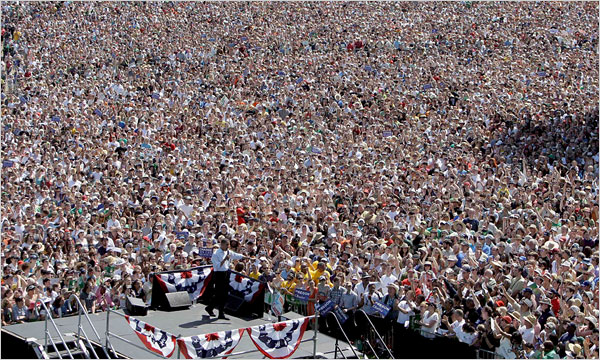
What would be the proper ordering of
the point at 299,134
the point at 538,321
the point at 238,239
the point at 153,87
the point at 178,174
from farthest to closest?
the point at 153,87
the point at 299,134
the point at 178,174
the point at 238,239
the point at 538,321

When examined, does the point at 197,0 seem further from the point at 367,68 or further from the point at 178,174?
the point at 178,174

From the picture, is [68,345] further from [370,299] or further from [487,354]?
[487,354]

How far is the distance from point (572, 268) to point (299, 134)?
549 inches

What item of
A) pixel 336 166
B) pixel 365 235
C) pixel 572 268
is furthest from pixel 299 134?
pixel 572 268

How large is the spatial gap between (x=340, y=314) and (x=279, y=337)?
1436mm

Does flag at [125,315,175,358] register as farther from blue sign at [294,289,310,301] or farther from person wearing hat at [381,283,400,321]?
person wearing hat at [381,283,400,321]

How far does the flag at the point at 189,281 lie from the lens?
1562 centimetres

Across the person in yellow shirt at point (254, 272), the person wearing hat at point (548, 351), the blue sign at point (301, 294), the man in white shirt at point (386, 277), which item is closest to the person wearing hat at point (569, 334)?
the person wearing hat at point (548, 351)

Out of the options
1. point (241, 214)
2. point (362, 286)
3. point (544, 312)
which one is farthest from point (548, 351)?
point (241, 214)

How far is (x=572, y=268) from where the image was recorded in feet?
48.8

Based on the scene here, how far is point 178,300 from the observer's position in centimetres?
1557

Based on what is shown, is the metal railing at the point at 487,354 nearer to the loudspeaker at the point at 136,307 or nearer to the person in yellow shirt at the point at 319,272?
the person in yellow shirt at the point at 319,272

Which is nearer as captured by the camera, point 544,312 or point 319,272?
point 544,312

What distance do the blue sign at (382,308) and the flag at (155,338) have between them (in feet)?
9.95
